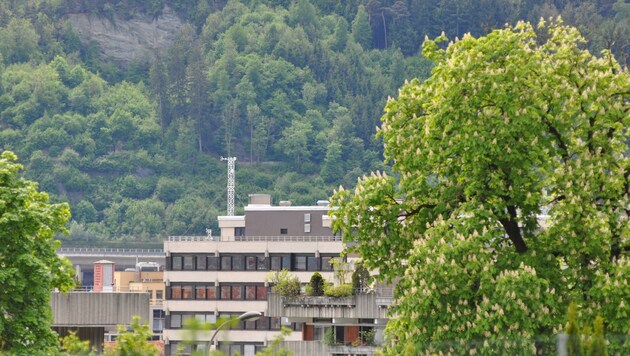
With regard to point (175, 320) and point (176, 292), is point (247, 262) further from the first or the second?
point (175, 320)

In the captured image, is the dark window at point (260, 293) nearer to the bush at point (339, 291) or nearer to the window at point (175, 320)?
the window at point (175, 320)

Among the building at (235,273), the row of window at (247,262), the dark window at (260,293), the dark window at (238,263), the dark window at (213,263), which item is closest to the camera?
the building at (235,273)

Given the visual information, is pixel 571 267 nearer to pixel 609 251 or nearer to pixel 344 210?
pixel 609 251

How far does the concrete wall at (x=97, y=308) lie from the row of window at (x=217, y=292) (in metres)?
77.0

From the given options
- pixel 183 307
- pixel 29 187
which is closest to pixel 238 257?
pixel 183 307

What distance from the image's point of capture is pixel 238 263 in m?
135

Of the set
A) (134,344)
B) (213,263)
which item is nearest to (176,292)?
(213,263)

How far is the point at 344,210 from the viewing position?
4688 centimetres

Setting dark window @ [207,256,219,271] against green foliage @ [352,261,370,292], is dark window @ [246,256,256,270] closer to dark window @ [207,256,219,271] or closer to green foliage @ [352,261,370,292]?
dark window @ [207,256,219,271]

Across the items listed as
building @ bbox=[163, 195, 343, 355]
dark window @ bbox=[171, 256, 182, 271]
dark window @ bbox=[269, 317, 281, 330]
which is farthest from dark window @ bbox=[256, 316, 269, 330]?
dark window @ bbox=[171, 256, 182, 271]

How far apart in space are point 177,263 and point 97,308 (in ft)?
283

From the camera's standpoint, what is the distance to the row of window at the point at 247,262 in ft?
429

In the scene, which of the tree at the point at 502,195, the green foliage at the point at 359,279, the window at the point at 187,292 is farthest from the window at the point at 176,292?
the tree at the point at 502,195

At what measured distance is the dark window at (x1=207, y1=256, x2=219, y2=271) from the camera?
135750mm
